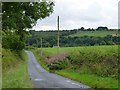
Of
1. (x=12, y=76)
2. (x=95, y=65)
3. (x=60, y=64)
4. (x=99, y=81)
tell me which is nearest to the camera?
(x=99, y=81)

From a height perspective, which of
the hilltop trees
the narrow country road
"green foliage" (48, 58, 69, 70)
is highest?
the hilltop trees

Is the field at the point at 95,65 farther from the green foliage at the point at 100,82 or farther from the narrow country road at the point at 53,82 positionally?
the narrow country road at the point at 53,82

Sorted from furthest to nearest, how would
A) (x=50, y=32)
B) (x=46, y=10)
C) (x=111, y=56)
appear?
(x=50, y=32), (x=111, y=56), (x=46, y=10)

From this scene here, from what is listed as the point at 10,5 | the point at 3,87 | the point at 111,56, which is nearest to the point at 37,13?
the point at 10,5

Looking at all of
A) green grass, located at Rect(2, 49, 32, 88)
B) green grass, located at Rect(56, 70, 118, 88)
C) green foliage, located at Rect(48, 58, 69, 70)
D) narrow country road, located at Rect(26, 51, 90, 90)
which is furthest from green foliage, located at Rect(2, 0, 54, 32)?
green foliage, located at Rect(48, 58, 69, 70)

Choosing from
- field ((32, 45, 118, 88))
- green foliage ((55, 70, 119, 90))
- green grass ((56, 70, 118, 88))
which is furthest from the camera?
field ((32, 45, 118, 88))

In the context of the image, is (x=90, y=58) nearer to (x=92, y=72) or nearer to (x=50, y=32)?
(x=92, y=72)

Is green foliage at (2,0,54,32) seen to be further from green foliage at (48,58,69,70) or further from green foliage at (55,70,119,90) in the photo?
green foliage at (48,58,69,70)

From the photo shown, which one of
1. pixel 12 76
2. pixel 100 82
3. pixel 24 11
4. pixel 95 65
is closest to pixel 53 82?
pixel 12 76

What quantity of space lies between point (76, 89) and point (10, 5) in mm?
6388

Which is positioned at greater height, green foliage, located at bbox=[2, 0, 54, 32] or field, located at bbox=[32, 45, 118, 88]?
green foliage, located at bbox=[2, 0, 54, 32]

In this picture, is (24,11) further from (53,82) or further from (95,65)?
(95,65)

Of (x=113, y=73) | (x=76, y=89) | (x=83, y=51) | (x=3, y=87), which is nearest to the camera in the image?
(x=3, y=87)

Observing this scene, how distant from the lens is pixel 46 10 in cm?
2597
